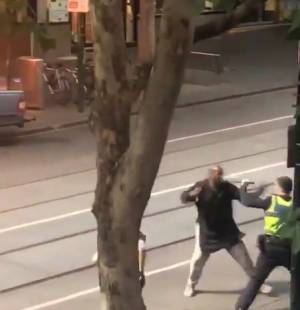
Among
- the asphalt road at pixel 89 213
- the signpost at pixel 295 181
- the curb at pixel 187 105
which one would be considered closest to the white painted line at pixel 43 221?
the asphalt road at pixel 89 213

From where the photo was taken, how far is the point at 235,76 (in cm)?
2781

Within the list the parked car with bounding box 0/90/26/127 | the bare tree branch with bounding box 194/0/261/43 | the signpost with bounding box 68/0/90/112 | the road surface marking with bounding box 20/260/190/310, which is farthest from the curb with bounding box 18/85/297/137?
the bare tree branch with bounding box 194/0/261/43

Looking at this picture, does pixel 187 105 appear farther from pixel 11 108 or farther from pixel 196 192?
pixel 196 192

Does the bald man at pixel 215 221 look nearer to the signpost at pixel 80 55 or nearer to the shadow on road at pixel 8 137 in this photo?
the shadow on road at pixel 8 137

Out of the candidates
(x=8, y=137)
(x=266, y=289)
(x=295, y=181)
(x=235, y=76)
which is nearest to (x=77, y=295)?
(x=266, y=289)

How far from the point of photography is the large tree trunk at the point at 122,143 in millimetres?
5531

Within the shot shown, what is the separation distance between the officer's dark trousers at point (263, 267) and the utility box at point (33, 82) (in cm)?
1321

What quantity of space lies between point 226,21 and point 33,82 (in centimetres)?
1744

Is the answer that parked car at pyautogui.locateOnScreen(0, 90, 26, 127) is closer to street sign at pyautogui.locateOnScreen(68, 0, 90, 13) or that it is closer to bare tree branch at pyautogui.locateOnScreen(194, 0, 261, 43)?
street sign at pyautogui.locateOnScreen(68, 0, 90, 13)

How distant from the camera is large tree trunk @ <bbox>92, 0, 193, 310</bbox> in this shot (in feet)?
18.1

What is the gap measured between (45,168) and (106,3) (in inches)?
434

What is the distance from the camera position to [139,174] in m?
5.77

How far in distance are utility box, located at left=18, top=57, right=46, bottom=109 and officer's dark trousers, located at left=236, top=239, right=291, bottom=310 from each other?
13.2 m

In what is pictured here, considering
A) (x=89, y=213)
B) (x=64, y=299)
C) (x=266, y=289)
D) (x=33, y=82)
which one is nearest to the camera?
(x=64, y=299)
